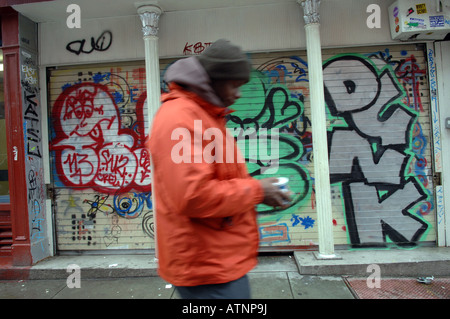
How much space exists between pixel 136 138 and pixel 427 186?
4506 mm

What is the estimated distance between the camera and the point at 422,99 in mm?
4840

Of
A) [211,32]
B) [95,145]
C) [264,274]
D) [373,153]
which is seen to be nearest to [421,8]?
[373,153]

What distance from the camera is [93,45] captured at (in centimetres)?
509

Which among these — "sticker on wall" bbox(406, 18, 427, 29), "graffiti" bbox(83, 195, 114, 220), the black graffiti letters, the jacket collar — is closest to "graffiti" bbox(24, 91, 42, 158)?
the black graffiti letters

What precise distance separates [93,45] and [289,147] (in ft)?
11.3

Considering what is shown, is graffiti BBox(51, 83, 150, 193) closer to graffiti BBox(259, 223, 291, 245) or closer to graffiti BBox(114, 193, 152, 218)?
graffiti BBox(114, 193, 152, 218)

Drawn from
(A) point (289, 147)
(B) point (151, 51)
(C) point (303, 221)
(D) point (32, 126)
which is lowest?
(C) point (303, 221)

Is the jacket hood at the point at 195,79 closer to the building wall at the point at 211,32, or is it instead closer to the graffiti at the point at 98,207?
the building wall at the point at 211,32

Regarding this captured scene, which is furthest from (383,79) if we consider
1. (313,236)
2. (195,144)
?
(195,144)

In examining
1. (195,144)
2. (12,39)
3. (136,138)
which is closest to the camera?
(195,144)

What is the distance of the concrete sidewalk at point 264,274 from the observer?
3998 millimetres

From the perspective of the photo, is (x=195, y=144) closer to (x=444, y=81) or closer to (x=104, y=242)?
(x=104, y=242)

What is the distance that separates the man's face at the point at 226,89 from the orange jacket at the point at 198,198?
6cm

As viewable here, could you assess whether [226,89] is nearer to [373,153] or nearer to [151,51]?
[151,51]
